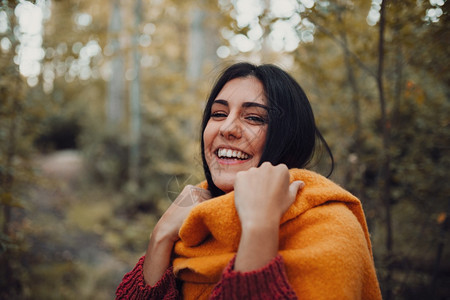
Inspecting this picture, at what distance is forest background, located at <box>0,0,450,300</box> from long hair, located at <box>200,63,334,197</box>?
0.50 m

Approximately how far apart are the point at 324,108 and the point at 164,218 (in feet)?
7.54

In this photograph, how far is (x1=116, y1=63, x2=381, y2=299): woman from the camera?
1042 mm

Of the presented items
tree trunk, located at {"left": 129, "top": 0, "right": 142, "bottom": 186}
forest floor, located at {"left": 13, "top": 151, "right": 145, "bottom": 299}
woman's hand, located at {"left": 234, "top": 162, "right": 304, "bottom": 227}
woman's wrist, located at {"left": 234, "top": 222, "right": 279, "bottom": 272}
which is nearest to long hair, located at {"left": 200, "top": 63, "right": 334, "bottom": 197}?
woman's hand, located at {"left": 234, "top": 162, "right": 304, "bottom": 227}

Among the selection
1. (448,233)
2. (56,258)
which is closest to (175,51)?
(56,258)

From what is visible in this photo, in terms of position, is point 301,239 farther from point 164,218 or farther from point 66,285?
point 66,285

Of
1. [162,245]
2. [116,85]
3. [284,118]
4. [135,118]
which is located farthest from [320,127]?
[116,85]

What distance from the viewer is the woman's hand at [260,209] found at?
103 cm

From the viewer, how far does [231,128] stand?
1405 mm

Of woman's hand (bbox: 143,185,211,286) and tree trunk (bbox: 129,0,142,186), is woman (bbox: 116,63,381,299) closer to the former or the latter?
woman's hand (bbox: 143,185,211,286)

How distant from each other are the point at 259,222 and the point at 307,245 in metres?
0.22

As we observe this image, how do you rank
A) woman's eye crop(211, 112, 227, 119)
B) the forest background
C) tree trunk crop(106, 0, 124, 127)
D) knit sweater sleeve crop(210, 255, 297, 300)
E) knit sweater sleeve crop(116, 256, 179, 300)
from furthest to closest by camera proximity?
tree trunk crop(106, 0, 124, 127), the forest background, woman's eye crop(211, 112, 227, 119), knit sweater sleeve crop(116, 256, 179, 300), knit sweater sleeve crop(210, 255, 297, 300)

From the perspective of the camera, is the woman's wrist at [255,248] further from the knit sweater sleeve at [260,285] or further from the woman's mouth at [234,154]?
the woman's mouth at [234,154]

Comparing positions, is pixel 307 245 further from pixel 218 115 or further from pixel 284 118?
pixel 218 115

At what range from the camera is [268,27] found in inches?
89.9
